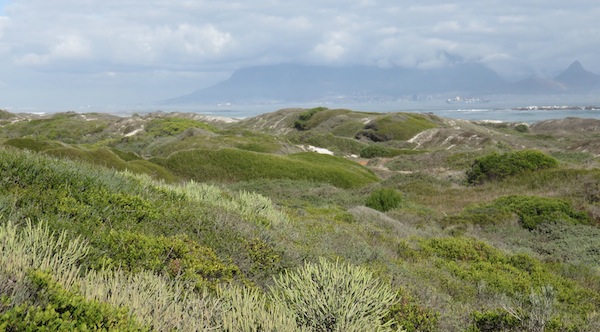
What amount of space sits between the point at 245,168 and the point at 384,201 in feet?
53.3

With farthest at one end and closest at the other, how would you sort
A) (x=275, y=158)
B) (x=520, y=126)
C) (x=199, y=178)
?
(x=520, y=126), (x=275, y=158), (x=199, y=178)

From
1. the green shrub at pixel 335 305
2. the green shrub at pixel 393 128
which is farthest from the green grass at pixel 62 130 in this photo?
the green shrub at pixel 335 305

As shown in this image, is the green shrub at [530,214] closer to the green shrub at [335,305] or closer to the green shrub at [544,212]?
the green shrub at [544,212]

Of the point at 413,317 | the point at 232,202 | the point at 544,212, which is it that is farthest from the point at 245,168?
the point at 413,317

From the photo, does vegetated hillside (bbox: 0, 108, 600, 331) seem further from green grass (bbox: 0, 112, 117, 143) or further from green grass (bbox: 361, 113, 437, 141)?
green grass (bbox: 0, 112, 117, 143)

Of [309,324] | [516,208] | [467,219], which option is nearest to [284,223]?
[309,324]

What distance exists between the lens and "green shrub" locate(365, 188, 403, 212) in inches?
989

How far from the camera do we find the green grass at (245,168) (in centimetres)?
3734

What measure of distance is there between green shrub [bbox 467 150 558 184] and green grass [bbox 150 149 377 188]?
9.36m

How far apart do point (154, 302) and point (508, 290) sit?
343 inches

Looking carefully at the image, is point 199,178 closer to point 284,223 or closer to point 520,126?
point 284,223

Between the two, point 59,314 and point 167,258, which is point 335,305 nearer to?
point 167,258

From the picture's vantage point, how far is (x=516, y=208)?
2172 centimetres

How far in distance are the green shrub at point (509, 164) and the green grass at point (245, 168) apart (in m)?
9.36
